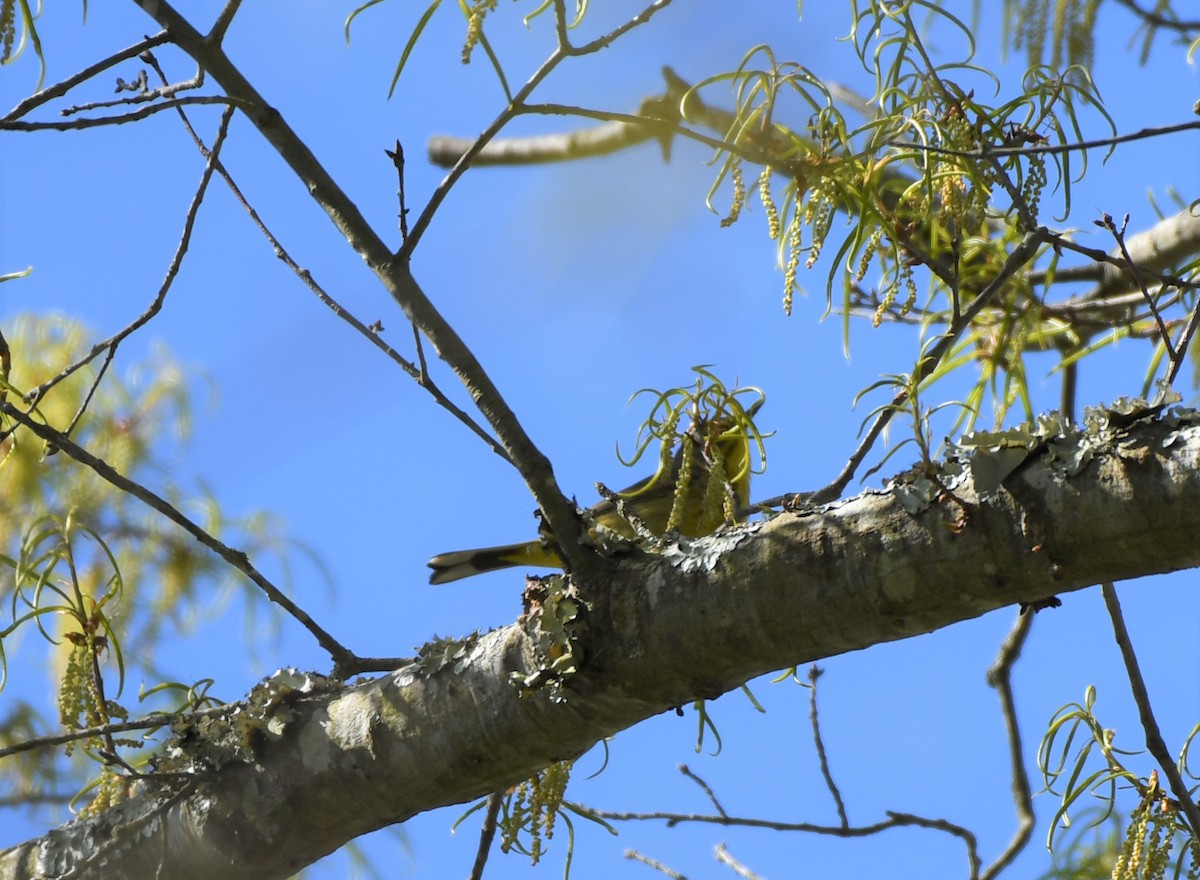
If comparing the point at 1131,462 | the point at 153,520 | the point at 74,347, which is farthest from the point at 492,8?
the point at 74,347

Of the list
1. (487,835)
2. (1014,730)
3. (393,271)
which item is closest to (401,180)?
(393,271)

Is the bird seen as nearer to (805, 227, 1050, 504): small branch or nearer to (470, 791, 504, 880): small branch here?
(805, 227, 1050, 504): small branch

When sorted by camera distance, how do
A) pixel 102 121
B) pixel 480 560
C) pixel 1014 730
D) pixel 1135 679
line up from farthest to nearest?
pixel 480 560 → pixel 1014 730 → pixel 1135 679 → pixel 102 121

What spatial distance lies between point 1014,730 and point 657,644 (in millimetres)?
2534

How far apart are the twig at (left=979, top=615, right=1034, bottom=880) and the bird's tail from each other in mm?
2010

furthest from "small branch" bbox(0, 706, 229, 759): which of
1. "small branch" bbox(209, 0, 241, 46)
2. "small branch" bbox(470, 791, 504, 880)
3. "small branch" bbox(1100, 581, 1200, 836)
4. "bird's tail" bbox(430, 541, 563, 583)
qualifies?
"bird's tail" bbox(430, 541, 563, 583)

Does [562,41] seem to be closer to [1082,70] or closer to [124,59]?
[124,59]

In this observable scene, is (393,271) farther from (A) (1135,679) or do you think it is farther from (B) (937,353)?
(A) (1135,679)

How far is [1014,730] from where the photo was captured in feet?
14.2

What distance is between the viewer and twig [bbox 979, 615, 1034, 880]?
408 centimetres

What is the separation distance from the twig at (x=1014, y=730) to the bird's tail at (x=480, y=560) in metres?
2.01

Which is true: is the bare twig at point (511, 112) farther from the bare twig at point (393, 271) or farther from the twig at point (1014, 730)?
the twig at point (1014, 730)

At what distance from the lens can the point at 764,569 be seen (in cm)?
216

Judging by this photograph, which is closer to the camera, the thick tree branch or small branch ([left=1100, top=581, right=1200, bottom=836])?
the thick tree branch
